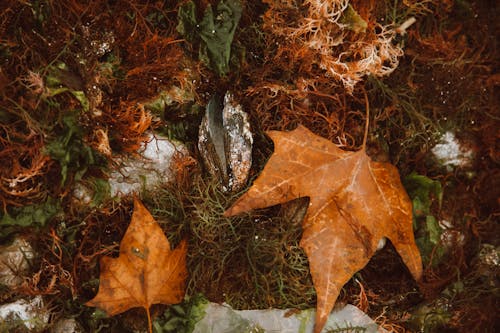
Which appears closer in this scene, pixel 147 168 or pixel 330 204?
pixel 330 204

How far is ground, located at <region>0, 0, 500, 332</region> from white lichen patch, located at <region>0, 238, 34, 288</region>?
0.02 metres

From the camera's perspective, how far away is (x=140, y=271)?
1227mm

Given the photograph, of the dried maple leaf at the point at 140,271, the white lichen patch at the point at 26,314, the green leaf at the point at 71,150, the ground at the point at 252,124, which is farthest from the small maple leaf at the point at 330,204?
the white lichen patch at the point at 26,314

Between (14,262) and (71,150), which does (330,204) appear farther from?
(14,262)

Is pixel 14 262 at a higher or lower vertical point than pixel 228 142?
lower

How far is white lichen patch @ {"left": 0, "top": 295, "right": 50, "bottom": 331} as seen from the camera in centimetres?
119

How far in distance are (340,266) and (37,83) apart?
86 cm

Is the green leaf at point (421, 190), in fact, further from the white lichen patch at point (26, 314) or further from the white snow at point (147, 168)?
the white lichen patch at point (26, 314)

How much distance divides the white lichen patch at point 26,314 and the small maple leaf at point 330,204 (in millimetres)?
522

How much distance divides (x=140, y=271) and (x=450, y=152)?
2.86ft

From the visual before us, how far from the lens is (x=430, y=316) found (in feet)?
4.23

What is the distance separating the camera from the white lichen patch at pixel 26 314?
3.92ft

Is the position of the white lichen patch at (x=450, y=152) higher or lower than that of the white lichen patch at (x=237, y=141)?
lower

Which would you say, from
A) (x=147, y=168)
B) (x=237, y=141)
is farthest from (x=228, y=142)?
→ (x=147, y=168)
